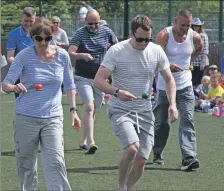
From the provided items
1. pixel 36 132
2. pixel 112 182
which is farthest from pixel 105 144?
pixel 36 132

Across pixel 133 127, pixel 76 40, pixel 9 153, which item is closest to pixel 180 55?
pixel 76 40

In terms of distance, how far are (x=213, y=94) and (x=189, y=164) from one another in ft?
25.4

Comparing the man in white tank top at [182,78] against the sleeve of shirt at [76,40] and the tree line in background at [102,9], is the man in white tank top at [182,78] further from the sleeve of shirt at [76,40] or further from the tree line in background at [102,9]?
the tree line in background at [102,9]

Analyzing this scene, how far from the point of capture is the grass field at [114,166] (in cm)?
948

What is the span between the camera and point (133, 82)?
8.55 m

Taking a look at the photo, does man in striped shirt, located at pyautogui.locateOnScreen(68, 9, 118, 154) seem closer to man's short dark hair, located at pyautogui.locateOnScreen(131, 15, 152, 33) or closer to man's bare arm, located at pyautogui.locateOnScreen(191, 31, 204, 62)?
man's bare arm, located at pyautogui.locateOnScreen(191, 31, 204, 62)

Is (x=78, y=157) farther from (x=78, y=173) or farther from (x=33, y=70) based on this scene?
(x=33, y=70)

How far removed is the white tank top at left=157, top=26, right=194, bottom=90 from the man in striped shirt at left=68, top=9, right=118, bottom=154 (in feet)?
5.00

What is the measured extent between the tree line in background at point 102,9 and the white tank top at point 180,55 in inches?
495

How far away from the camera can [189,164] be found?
10414 millimetres

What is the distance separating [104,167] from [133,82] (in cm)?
236

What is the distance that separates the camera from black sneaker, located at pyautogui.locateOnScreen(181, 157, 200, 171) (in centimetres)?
1041

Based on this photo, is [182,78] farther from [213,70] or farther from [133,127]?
[213,70]

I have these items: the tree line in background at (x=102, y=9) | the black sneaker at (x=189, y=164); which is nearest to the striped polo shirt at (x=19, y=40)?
the black sneaker at (x=189, y=164)
